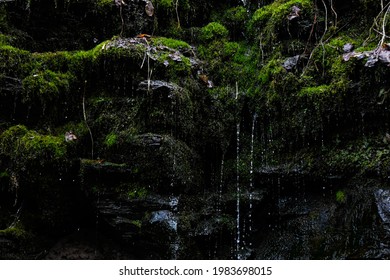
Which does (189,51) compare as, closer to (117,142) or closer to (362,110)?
(117,142)

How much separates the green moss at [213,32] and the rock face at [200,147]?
0.63 m

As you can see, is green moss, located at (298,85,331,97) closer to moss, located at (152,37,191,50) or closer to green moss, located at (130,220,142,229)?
moss, located at (152,37,191,50)

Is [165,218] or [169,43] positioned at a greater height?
[169,43]

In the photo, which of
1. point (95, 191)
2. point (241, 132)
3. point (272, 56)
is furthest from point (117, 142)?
point (272, 56)

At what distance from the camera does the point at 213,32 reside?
5531 mm

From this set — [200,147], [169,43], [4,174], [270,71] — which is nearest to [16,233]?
[4,174]

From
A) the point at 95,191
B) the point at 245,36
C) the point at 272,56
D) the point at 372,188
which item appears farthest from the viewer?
the point at 245,36

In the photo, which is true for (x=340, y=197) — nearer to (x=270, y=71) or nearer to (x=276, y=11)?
(x=270, y=71)

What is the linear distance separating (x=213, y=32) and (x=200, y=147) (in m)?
1.99

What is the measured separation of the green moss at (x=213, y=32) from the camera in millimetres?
5508

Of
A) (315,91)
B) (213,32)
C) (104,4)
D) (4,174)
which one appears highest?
(104,4)

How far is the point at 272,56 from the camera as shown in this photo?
4891 mm

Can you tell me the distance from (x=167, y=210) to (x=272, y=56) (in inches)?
97.9

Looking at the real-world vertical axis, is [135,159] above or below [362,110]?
below
